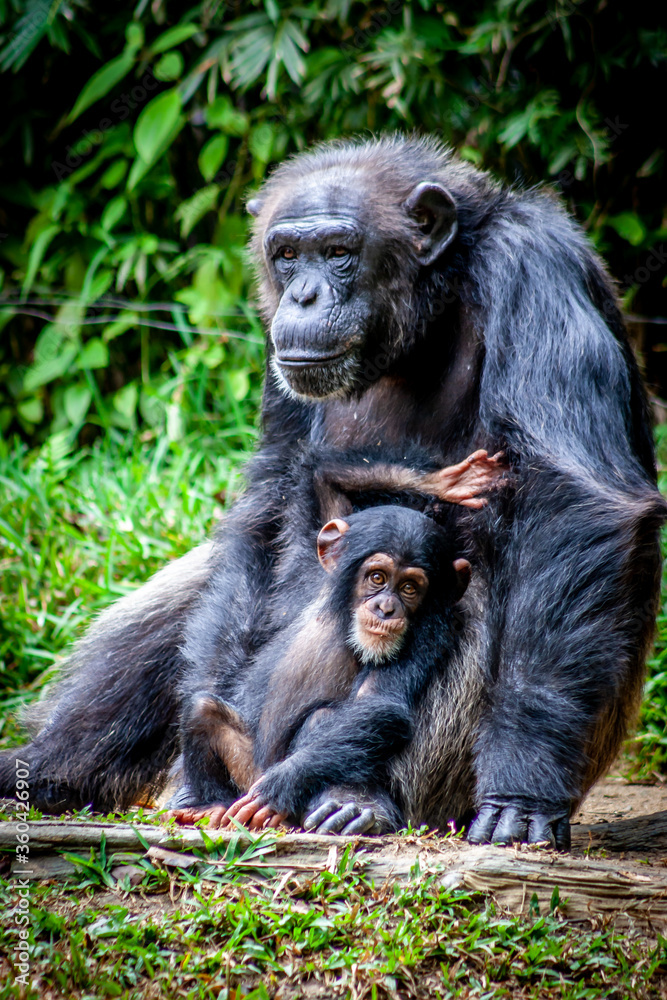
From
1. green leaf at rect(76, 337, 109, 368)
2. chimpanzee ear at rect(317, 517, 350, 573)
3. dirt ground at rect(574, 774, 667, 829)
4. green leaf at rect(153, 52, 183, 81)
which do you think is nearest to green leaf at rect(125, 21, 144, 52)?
green leaf at rect(153, 52, 183, 81)

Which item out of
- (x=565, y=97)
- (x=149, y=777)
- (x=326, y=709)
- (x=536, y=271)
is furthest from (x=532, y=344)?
(x=565, y=97)

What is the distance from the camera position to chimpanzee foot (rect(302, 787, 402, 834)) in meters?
3.33

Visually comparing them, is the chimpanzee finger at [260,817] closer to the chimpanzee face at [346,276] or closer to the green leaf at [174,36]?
the chimpanzee face at [346,276]

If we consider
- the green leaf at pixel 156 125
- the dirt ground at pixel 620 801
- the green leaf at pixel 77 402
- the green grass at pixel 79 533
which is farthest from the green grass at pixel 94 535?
the green leaf at pixel 156 125

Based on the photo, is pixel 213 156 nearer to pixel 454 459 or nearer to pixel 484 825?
pixel 454 459

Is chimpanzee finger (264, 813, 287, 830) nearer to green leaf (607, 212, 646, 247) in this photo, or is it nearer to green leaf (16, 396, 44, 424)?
green leaf (607, 212, 646, 247)

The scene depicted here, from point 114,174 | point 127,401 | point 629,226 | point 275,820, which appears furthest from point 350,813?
point 114,174

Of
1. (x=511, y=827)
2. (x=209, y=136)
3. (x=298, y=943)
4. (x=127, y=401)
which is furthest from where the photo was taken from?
(x=209, y=136)

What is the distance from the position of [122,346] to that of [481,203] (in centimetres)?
503

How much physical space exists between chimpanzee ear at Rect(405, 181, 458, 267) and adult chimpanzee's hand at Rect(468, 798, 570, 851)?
2.03 metres

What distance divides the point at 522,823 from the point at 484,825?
12cm

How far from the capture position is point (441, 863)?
307 cm

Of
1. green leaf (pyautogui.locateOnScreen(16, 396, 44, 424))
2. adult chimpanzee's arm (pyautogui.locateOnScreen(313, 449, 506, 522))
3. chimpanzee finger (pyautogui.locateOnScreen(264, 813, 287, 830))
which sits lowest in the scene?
chimpanzee finger (pyautogui.locateOnScreen(264, 813, 287, 830))

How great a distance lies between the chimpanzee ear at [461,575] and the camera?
150 inches
